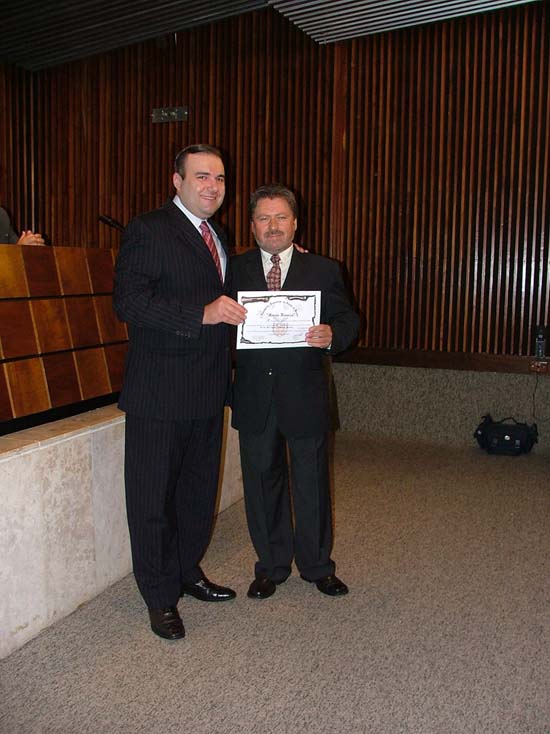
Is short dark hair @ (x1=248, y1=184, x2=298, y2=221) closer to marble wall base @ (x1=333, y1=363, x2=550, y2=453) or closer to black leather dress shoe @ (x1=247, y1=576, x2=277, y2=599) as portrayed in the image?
black leather dress shoe @ (x1=247, y1=576, x2=277, y2=599)

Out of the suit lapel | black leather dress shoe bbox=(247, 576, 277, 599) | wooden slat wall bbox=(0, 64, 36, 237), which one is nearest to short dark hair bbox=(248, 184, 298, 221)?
the suit lapel

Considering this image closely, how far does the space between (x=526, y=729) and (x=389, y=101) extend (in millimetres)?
4912

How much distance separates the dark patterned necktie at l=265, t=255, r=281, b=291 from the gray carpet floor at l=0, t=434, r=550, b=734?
1.26 m

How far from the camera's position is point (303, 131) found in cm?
623

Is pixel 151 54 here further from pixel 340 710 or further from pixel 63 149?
pixel 340 710

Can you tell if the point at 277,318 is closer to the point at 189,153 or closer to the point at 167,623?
the point at 189,153

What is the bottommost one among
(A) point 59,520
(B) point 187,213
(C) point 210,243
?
(A) point 59,520

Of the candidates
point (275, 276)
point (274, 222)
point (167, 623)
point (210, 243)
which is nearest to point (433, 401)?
point (275, 276)

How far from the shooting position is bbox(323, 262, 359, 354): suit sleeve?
2.92 m

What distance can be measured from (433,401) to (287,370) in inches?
134

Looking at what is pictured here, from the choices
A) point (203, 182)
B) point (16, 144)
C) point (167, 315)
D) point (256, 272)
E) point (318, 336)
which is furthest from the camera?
point (16, 144)

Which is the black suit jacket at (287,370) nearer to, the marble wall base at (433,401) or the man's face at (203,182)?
the man's face at (203,182)

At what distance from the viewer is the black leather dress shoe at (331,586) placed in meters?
3.06

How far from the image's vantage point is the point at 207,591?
3.00m
